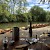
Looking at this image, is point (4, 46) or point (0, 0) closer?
point (4, 46)

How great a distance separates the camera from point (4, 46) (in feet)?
5.42

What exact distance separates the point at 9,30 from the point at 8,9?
1.06 ft

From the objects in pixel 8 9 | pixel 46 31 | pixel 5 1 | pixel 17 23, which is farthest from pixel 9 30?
pixel 46 31

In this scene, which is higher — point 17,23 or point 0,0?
A: point 0,0

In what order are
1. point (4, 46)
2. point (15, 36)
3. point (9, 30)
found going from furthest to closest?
point (9, 30)
point (15, 36)
point (4, 46)

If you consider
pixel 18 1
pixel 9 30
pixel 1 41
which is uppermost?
pixel 18 1

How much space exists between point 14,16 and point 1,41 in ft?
1.43

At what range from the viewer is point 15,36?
1.83m

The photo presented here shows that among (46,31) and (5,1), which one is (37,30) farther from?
(5,1)

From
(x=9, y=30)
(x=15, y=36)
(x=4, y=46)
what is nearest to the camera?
(x=4, y=46)

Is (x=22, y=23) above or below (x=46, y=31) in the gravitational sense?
above

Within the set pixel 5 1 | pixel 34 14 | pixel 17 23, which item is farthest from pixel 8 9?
pixel 34 14

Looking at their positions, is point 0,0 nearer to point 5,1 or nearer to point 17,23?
point 5,1

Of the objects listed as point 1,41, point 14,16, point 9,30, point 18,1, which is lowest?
point 1,41
